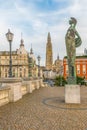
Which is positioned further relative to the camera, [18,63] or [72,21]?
[18,63]

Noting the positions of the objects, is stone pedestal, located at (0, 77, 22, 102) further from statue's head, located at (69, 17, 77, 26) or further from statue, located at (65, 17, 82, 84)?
statue's head, located at (69, 17, 77, 26)

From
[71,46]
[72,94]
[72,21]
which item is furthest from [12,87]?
[72,21]

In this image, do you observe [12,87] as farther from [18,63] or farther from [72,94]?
[18,63]

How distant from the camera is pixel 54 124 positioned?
8812 mm

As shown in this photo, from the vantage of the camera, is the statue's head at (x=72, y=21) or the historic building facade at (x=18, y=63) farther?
the historic building facade at (x=18, y=63)

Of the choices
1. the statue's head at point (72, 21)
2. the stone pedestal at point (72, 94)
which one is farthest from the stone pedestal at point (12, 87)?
the statue's head at point (72, 21)

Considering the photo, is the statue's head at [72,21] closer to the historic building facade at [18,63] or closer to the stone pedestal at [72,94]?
the stone pedestal at [72,94]

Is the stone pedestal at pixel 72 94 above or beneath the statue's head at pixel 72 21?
beneath

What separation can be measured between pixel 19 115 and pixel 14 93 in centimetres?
509

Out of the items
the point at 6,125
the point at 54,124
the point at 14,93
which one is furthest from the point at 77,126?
the point at 14,93

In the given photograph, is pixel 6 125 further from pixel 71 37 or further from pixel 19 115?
pixel 71 37

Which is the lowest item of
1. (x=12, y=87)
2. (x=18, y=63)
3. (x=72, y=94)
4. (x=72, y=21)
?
(x=72, y=94)

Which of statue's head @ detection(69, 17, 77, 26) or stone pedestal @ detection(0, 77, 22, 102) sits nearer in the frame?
stone pedestal @ detection(0, 77, 22, 102)

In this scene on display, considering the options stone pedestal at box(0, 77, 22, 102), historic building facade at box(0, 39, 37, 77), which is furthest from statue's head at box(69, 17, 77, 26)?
historic building facade at box(0, 39, 37, 77)
